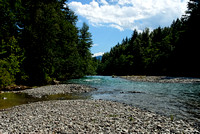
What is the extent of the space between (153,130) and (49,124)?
17.6 feet

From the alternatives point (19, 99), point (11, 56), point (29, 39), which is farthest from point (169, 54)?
point (19, 99)

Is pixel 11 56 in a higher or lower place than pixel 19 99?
higher

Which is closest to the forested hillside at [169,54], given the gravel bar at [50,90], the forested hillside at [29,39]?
the gravel bar at [50,90]

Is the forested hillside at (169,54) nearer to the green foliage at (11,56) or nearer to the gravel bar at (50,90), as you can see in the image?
the gravel bar at (50,90)

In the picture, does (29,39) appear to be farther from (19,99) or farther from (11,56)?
(19,99)

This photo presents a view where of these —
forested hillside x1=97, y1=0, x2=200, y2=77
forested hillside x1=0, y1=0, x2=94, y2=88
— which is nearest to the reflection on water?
forested hillside x1=0, y1=0, x2=94, y2=88

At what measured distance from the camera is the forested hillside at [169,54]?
51500 millimetres

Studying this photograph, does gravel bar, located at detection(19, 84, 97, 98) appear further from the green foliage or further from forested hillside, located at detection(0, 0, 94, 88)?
forested hillside, located at detection(0, 0, 94, 88)

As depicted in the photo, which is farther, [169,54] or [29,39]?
[169,54]

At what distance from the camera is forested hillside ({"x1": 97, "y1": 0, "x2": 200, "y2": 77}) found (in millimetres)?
51500

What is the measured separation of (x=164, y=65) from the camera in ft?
232

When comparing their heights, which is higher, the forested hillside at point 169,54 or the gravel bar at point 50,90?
the forested hillside at point 169,54

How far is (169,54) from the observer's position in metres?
67.6

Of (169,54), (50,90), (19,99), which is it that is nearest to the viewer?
(19,99)
